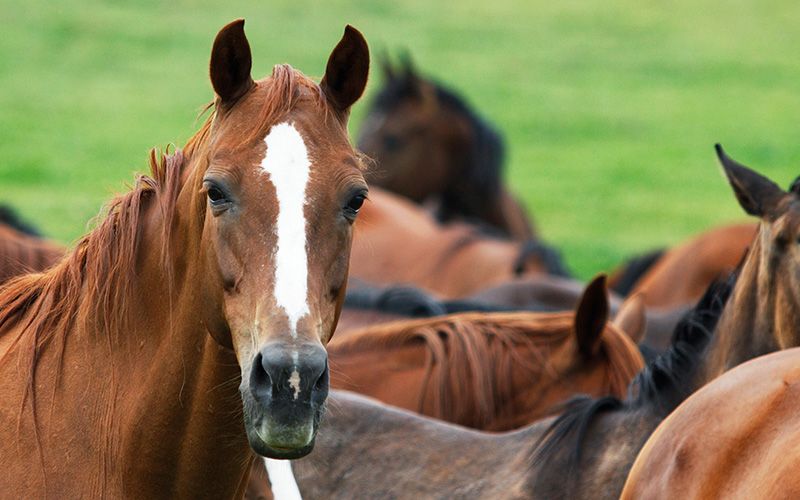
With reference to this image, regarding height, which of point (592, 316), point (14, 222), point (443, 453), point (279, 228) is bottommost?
point (14, 222)

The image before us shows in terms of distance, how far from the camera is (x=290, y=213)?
284 cm

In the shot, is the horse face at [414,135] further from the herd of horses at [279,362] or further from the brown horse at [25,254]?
the herd of horses at [279,362]

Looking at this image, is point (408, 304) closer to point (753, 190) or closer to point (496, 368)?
point (496, 368)

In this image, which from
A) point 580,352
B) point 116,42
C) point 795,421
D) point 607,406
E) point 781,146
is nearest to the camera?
point 795,421

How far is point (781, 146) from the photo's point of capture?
24.0 meters

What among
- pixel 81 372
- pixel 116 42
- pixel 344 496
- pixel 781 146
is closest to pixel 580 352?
pixel 344 496

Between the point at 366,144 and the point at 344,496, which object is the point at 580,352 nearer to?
the point at 344,496

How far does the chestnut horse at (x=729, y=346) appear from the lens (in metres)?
3.96

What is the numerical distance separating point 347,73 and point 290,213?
480 mm

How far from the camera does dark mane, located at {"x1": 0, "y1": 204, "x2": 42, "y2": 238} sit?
8398 millimetres

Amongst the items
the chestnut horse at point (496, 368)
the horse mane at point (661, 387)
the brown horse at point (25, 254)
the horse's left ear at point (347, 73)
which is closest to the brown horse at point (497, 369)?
the chestnut horse at point (496, 368)

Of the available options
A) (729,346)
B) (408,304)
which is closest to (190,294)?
(729,346)

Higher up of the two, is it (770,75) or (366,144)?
(366,144)

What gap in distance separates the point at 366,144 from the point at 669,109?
16.2m
